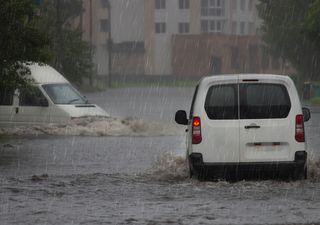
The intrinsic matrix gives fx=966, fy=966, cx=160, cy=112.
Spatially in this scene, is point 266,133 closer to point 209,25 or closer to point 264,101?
point 264,101

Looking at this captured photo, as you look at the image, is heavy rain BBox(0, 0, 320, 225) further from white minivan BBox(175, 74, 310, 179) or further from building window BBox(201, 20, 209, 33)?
building window BBox(201, 20, 209, 33)

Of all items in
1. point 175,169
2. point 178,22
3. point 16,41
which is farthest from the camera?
point 178,22

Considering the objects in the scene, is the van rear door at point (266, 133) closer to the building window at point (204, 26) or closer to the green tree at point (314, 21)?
the green tree at point (314, 21)

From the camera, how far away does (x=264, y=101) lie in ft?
46.3

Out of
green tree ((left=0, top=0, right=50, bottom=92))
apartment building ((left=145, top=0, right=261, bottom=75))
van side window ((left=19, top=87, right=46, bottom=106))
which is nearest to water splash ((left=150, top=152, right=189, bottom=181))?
green tree ((left=0, top=0, right=50, bottom=92))

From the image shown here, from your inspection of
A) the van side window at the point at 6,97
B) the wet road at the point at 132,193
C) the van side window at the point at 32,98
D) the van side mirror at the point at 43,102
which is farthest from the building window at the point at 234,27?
the wet road at the point at 132,193

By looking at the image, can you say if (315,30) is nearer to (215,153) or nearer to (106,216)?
(215,153)

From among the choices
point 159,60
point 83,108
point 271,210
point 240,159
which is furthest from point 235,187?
point 159,60

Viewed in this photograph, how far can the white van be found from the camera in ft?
86.3

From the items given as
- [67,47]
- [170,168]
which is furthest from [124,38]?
[170,168]

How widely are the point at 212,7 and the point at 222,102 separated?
111456mm

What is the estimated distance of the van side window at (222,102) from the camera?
14055 millimetres

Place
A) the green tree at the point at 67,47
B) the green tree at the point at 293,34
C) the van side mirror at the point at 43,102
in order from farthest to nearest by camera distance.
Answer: the green tree at the point at 67,47, the green tree at the point at 293,34, the van side mirror at the point at 43,102

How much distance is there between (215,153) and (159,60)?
106 m
